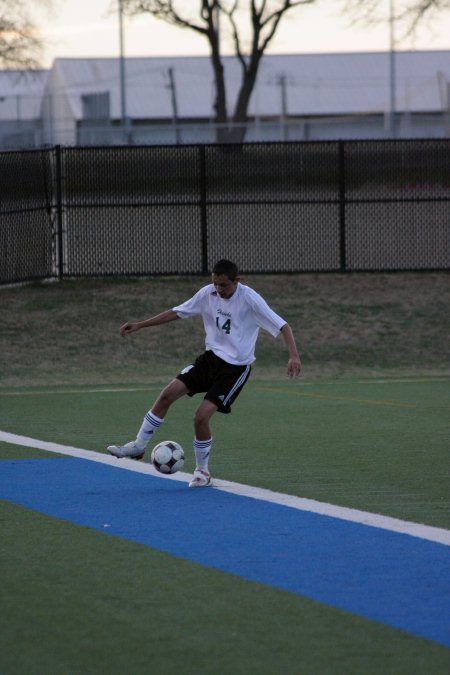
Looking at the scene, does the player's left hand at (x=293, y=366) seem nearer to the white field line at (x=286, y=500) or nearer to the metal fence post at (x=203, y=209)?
the white field line at (x=286, y=500)

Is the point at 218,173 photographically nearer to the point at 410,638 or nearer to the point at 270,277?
the point at 270,277

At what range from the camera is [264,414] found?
14.4 m

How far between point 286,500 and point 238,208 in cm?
1390

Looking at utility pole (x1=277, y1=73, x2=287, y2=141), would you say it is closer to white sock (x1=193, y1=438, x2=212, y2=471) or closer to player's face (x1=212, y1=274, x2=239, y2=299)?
player's face (x1=212, y1=274, x2=239, y2=299)

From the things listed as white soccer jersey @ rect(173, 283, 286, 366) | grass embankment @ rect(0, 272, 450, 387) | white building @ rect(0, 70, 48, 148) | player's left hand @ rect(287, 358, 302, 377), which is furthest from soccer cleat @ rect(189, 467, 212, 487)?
white building @ rect(0, 70, 48, 148)

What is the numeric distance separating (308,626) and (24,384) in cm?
1177

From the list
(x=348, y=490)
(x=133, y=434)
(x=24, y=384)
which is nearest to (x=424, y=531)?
(x=348, y=490)

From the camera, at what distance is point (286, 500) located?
9.38 m

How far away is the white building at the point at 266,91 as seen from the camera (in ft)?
196

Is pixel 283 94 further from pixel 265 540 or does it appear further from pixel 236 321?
pixel 265 540

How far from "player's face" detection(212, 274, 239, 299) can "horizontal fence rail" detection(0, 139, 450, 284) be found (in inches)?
491

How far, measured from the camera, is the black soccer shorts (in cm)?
1005

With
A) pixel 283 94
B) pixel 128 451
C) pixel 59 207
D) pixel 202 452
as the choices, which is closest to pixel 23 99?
pixel 283 94

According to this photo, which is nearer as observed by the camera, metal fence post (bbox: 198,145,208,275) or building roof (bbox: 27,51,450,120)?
metal fence post (bbox: 198,145,208,275)
